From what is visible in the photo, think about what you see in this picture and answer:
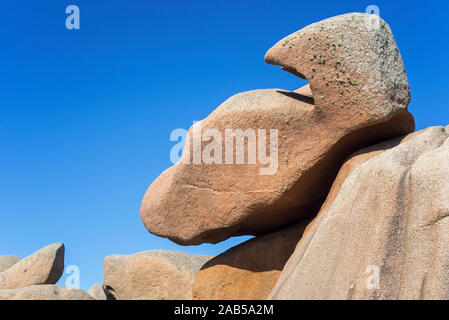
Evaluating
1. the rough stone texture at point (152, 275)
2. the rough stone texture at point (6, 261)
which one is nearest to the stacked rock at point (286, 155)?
the rough stone texture at point (152, 275)

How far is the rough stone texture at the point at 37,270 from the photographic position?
30.2 ft

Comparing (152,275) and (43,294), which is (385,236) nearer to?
(43,294)

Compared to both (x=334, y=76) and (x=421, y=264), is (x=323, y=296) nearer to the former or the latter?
(x=421, y=264)

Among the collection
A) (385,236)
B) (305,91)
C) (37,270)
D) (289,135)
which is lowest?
(37,270)

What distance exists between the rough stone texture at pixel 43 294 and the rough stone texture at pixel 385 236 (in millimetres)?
3648

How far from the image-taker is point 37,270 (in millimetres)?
9273

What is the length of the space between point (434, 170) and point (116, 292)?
6.55 meters

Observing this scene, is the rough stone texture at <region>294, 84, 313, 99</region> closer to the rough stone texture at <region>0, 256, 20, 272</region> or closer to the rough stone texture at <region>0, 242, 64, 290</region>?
the rough stone texture at <region>0, 242, 64, 290</region>

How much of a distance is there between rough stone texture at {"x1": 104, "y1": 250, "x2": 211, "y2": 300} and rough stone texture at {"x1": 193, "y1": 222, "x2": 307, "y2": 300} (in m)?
1.88

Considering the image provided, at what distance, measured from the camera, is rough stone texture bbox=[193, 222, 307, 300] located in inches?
274

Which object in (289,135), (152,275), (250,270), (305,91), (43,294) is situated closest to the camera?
(289,135)

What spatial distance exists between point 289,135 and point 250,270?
2.05m

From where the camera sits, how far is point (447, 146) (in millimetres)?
5109

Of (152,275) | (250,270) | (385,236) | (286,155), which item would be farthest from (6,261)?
(385,236)
